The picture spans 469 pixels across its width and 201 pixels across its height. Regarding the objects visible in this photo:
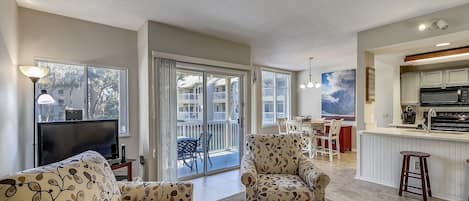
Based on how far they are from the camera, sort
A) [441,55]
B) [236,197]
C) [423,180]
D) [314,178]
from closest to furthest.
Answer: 1. [314,178]
2. [423,180]
3. [236,197]
4. [441,55]

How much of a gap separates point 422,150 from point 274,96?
4341mm

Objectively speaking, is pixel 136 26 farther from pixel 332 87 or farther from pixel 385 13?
pixel 332 87

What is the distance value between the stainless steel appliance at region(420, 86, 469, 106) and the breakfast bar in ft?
6.96

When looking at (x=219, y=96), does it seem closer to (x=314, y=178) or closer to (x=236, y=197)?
(x=236, y=197)

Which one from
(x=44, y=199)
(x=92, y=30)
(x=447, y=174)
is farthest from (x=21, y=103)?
(x=447, y=174)

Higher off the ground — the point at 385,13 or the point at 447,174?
the point at 385,13

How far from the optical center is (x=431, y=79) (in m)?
5.32

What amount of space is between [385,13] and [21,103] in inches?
189

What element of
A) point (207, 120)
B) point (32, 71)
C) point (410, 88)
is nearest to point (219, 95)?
point (207, 120)

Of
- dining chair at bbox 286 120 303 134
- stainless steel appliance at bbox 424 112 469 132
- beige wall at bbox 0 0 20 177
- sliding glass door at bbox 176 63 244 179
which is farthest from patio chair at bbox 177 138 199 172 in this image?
stainless steel appliance at bbox 424 112 469 132

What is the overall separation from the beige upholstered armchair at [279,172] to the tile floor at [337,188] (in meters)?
0.81

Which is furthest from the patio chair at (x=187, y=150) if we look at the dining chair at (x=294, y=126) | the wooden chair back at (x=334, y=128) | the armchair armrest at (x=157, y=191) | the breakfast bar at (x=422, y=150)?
the wooden chair back at (x=334, y=128)

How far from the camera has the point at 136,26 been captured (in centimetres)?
370

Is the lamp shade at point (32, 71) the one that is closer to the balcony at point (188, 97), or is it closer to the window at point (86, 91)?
the window at point (86, 91)
